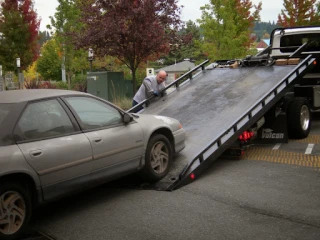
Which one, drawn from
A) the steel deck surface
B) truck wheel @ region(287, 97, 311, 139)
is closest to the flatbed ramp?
the steel deck surface

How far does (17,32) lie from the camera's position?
25859 millimetres

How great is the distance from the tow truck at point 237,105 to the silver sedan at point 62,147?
2.35ft

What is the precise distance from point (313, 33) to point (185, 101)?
4.83m

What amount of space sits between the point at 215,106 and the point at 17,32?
20.7 m

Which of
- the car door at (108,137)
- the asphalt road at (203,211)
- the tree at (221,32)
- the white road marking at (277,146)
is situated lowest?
the white road marking at (277,146)

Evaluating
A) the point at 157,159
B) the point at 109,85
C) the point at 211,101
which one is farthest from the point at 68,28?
the point at 157,159

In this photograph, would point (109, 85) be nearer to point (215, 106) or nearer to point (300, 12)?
point (215, 106)

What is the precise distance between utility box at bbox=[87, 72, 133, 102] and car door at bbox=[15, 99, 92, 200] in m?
12.4

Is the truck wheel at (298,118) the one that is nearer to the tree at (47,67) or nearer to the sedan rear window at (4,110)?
the sedan rear window at (4,110)

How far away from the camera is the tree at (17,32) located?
25625 mm

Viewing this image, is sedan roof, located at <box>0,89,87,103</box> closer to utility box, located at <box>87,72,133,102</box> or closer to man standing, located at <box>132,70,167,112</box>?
man standing, located at <box>132,70,167,112</box>

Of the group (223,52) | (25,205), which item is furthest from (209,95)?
(223,52)

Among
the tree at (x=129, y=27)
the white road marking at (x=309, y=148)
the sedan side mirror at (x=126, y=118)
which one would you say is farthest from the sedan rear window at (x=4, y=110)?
the tree at (x=129, y=27)

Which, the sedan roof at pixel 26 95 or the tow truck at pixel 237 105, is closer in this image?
the sedan roof at pixel 26 95
